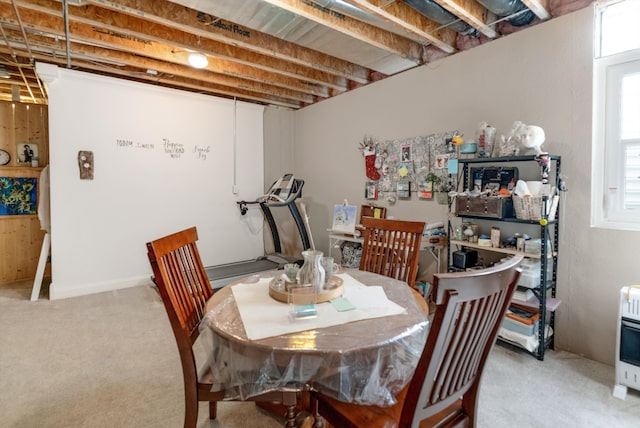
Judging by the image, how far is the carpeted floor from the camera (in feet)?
5.94

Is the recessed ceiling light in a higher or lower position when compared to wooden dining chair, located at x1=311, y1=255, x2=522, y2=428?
higher

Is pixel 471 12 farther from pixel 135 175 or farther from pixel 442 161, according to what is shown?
pixel 135 175

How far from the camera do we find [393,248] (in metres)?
2.24

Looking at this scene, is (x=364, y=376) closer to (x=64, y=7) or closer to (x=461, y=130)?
(x=461, y=130)

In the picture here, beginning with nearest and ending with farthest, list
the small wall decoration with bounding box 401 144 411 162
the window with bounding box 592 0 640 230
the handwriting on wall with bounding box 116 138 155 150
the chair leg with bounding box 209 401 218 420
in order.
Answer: the chair leg with bounding box 209 401 218 420, the window with bounding box 592 0 640 230, the small wall decoration with bounding box 401 144 411 162, the handwriting on wall with bounding box 116 138 155 150

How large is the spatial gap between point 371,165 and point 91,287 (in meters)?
3.65

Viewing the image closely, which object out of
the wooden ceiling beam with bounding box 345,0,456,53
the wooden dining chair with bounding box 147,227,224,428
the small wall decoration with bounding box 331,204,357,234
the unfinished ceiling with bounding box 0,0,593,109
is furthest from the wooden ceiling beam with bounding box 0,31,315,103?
the wooden dining chair with bounding box 147,227,224,428

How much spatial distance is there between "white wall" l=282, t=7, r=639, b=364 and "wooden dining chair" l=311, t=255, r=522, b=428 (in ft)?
5.83

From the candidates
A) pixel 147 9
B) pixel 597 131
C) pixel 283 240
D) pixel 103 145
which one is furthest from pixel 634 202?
pixel 103 145

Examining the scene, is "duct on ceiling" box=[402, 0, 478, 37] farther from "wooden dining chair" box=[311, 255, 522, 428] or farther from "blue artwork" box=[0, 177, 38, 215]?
"blue artwork" box=[0, 177, 38, 215]

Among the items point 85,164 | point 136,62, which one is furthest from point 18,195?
point 136,62

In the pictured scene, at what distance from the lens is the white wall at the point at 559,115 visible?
232 centimetres

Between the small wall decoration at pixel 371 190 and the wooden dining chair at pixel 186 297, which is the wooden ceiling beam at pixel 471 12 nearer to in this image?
the small wall decoration at pixel 371 190

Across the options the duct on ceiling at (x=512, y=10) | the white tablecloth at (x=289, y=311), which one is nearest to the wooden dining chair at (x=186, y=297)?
the white tablecloth at (x=289, y=311)
